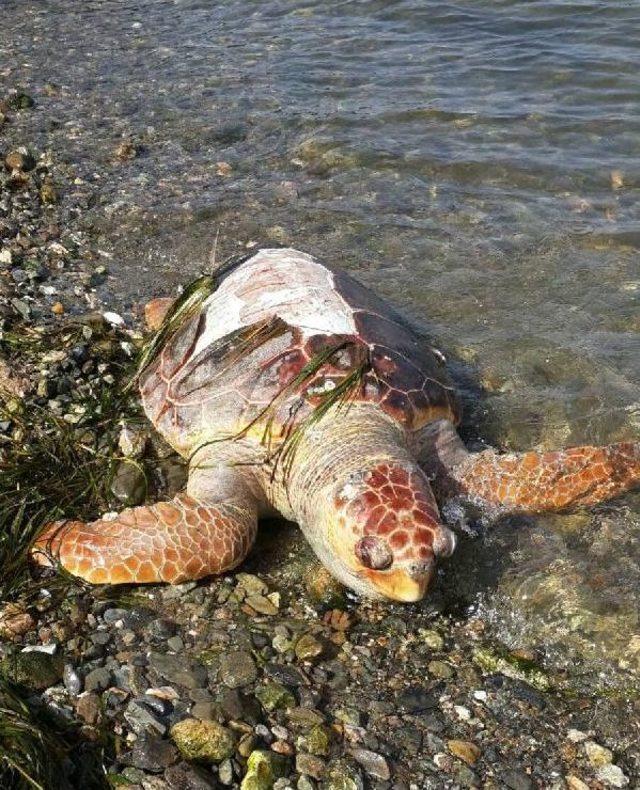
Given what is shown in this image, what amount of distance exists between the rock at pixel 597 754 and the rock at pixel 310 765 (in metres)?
1.27

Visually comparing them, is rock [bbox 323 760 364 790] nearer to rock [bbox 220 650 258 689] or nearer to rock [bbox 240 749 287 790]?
rock [bbox 240 749 287 790]

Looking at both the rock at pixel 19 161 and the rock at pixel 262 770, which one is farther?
the rock at pixel 19 161

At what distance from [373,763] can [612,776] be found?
3.65 ft

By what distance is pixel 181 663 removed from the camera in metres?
4.31

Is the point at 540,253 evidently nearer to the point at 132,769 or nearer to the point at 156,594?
the point at 156,594

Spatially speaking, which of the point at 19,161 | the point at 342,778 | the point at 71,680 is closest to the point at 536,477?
the point at 342,778

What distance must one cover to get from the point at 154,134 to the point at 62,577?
26.8 ft

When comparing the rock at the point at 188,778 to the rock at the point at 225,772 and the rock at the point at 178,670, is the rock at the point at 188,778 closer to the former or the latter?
the rock at the point at 225,772

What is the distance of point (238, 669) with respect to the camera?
4332 millimetres

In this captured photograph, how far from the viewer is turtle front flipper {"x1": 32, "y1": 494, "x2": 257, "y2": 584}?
184 inches

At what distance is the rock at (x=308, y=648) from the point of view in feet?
14.7

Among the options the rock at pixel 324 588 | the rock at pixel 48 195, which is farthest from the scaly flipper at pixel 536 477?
the rock at pixel 48 195

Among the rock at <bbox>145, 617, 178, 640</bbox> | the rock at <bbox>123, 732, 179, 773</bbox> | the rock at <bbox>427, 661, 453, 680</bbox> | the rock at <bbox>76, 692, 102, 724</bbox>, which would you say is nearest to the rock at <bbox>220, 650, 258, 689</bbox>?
the rock at <bbox>145, 617, 178, 640</bbox>

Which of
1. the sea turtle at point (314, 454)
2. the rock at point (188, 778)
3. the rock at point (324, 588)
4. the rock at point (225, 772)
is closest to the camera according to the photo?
the rock at point (188, 778)
